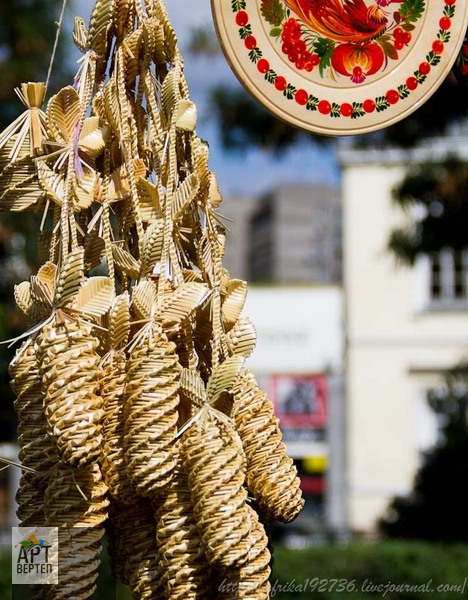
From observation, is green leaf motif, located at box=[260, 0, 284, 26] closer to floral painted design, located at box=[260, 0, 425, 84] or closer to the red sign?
floral painted design, located at box=[260, 0, 425, 84]

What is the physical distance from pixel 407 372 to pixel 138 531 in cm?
1070

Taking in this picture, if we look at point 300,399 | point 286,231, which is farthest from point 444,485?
point 286,231

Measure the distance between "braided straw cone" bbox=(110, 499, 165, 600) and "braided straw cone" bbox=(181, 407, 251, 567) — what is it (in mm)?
82

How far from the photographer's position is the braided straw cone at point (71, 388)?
0.68 meters

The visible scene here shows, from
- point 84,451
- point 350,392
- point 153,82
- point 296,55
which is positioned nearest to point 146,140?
point 153,82

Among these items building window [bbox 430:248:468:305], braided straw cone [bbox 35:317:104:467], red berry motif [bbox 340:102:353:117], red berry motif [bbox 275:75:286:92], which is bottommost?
building window [bbox 430:248:468:305]

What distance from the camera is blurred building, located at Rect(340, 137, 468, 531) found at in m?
11.1

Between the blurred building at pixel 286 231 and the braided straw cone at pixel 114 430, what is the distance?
13084mm

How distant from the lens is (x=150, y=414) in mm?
709

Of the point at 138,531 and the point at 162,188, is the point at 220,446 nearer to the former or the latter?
the point at 138,531

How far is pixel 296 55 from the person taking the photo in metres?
0.95

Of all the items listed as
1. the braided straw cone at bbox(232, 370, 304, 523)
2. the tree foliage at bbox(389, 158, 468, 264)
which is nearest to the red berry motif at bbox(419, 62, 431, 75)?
the braided straw cone at bbox(232, 370, 304, 523)

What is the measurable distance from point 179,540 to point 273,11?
49cm

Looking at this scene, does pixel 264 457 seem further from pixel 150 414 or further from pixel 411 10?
pixel 411 10
